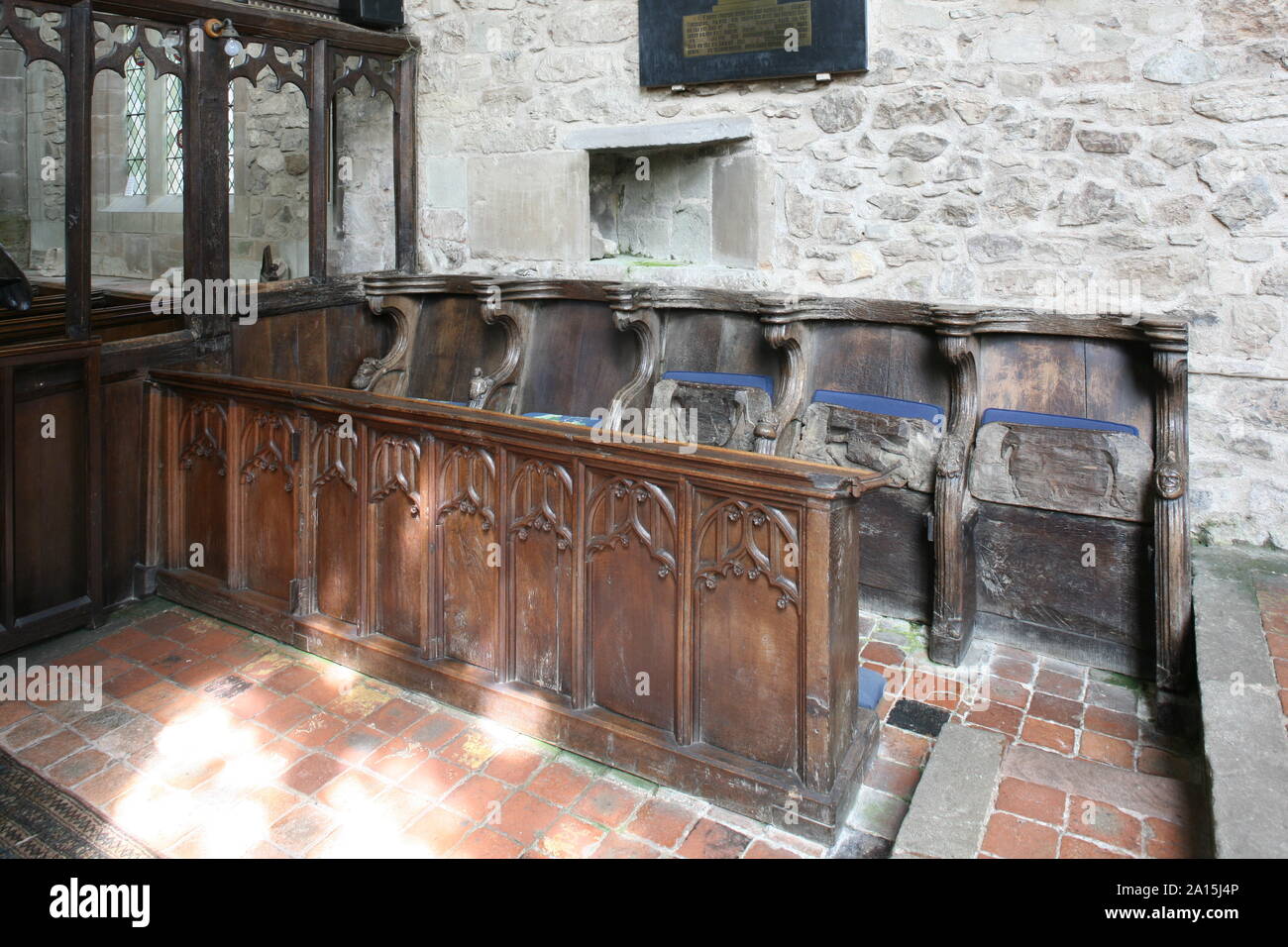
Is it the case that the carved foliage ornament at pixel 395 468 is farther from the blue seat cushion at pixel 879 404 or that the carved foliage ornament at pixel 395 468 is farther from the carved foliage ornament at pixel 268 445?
the blue seat cushion at pixel 879 404

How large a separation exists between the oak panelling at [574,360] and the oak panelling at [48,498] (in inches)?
70.2

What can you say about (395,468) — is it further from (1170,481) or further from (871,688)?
(1170,481)

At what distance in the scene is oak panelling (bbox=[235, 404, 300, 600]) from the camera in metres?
3.30

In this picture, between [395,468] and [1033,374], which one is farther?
[1033,374]

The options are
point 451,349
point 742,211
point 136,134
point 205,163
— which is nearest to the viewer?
point 205,163

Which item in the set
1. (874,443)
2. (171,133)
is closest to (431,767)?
(874,443)

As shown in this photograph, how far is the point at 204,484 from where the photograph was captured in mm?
3643

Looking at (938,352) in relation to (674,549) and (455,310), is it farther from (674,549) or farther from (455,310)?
(455,310)

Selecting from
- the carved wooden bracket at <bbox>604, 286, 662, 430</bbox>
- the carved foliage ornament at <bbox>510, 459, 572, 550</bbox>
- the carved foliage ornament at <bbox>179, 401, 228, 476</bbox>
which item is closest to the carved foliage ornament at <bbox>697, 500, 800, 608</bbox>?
the carved foliage ornament at <bbox>510, 459, 572, 550</bbox>

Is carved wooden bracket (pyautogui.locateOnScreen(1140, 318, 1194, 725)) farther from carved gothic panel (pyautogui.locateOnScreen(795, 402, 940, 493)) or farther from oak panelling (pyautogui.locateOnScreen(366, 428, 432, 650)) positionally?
oak panelling (pyautogui.locateOnScreen(366, 428, 432, 650))

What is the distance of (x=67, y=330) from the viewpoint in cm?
361

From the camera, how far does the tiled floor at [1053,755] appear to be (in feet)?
7.44

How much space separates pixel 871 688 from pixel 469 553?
1.25 meters
